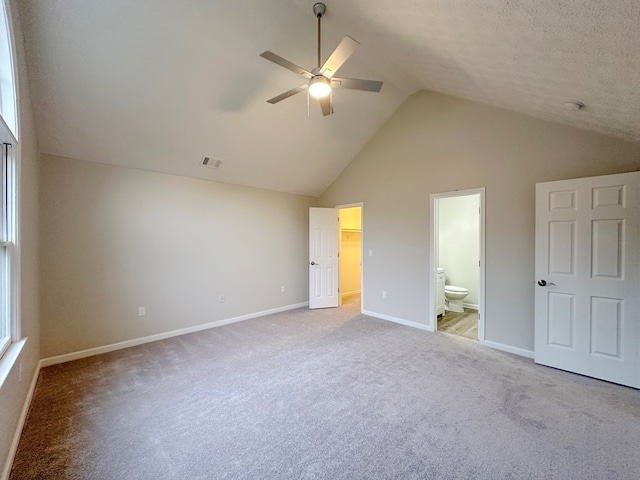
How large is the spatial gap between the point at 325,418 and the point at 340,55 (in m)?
2.79

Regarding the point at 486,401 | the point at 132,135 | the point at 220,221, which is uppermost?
the point at 132,135

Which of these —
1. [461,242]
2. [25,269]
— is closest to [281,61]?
[25,269]

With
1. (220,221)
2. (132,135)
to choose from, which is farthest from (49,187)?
(220,221)

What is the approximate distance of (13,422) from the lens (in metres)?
1.79

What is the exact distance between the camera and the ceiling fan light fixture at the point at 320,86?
2.25m

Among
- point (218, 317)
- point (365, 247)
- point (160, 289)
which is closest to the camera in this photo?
point (160, 289)

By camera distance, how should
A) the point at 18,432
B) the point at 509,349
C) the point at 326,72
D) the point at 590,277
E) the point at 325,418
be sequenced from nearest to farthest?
the point at 18,432
the point at 325,418
the point at 326,72
the point at 590,277
the point at 509,349

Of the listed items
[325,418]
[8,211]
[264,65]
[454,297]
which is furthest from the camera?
[454,297]

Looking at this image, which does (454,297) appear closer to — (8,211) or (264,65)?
(264,65)

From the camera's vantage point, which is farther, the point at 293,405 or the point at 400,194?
the point at 400,194

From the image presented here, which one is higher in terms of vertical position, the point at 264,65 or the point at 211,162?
the point at 264,65

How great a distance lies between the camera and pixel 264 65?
2924mm

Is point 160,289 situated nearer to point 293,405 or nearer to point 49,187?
point 49,187

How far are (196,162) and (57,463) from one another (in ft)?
10.9
